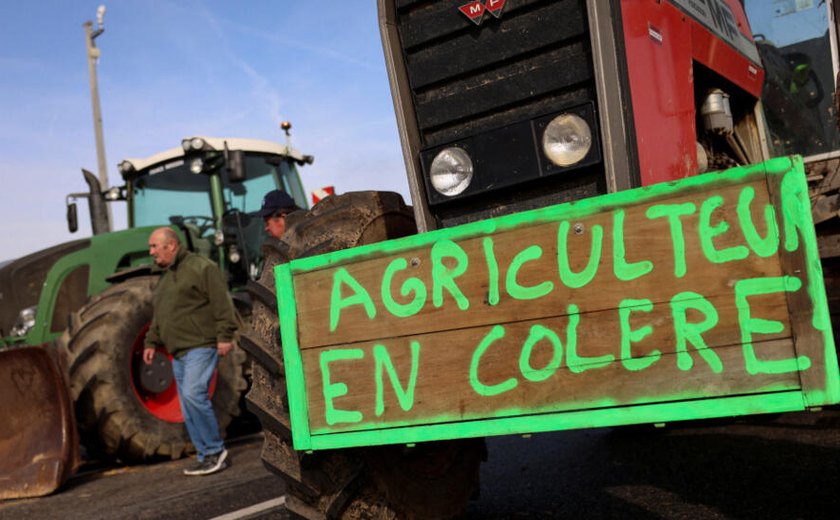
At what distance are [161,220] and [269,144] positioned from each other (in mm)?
1443

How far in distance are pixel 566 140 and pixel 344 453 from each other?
1341 mm

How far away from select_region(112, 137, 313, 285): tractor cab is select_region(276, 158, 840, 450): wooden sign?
585 cm

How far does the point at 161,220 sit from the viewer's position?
8.77 metres

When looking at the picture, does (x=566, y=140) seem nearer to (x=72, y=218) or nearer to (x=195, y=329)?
(x=195, y=329)

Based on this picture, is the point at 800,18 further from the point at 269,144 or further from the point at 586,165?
the point at 269,144

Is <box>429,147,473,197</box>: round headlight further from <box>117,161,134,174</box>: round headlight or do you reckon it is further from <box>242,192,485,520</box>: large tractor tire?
<box>117,161,134,174</box>: round headlight

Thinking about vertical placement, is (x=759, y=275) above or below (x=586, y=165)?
below

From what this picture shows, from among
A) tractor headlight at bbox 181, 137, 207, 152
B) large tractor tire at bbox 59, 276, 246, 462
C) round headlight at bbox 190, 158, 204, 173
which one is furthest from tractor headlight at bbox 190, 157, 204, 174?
large tractor tire at bbox 59, 276, 246, 462

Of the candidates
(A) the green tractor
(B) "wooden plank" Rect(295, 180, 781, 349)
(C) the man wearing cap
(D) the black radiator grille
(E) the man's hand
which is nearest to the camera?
(B) "wooden plank" Rect(295, 180, 781, 349)

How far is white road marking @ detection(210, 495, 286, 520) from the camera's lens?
14.9 ft

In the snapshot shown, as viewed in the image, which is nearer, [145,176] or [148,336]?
[148,336]

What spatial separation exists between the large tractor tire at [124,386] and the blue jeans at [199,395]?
736 millimetres

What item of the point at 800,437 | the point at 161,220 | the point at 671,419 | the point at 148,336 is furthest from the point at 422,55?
the point at 161,220

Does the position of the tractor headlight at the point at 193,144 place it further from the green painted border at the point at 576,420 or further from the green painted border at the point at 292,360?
the green painted border at the point at 576,420
